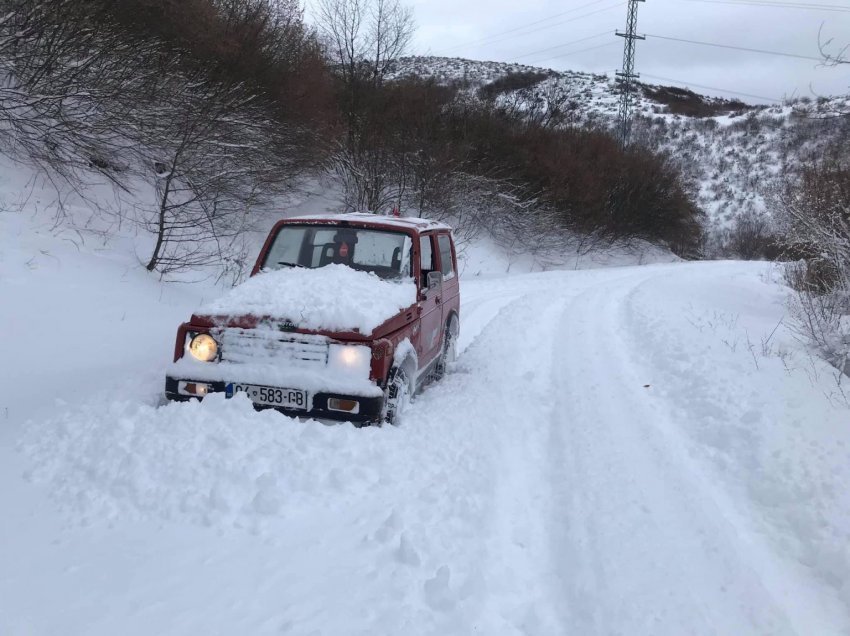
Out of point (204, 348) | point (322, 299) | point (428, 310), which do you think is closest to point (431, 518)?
point (322, 299)

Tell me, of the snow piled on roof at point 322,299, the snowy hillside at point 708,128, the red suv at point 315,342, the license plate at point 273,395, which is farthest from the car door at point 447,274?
the snowy hillside at point 708,128

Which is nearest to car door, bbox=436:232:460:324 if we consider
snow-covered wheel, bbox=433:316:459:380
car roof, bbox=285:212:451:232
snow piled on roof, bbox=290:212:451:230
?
snow-covered wheel, bbox=433:316:459:380

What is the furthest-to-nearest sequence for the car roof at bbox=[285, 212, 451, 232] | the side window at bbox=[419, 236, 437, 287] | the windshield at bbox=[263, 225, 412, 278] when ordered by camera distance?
the side window at bbox=[419, 236, 437, 287], the car roof at bbox=[285, 212, 451, 232], the windshield at bbox=[263, 225, 412, 278]

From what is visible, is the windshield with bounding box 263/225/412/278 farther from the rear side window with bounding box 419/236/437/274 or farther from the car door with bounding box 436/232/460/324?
the car door with bounding box 436/232/460/324

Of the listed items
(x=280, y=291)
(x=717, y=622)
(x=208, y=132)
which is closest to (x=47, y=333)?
(x=280, y=291)

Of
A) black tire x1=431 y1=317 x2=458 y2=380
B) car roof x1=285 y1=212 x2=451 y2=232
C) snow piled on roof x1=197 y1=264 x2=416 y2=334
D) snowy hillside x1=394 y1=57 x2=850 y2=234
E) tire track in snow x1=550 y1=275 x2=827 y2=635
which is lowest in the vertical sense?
tire track in snow x1=550 y1=275 x2=827 y2=635

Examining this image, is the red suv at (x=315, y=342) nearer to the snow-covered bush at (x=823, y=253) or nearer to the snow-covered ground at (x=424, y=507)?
the snow-covered ground at (x=424, y=507)

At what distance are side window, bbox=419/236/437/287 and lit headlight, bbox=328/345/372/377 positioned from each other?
5.37ft

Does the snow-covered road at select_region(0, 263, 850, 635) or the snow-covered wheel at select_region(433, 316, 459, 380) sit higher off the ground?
the snow-covered wheel at select_region(433, 316, 459, 380)

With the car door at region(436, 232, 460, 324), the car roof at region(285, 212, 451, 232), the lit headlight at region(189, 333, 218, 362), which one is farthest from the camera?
the car door at region(436, 232, 460, 324)

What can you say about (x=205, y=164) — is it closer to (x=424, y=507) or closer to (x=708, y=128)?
(x=424, y=507)

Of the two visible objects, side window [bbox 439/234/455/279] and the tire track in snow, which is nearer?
the tire track in snow

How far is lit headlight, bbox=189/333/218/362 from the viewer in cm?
461

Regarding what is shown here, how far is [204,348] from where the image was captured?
462 centimetres
